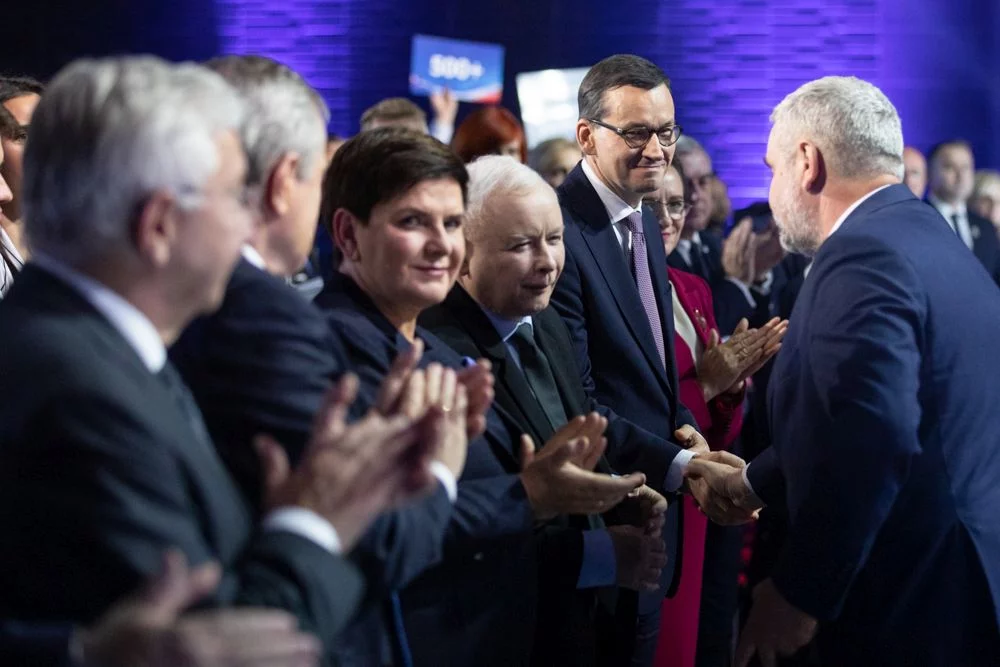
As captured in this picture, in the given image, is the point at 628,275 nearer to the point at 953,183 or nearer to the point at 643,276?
the point at 643,276

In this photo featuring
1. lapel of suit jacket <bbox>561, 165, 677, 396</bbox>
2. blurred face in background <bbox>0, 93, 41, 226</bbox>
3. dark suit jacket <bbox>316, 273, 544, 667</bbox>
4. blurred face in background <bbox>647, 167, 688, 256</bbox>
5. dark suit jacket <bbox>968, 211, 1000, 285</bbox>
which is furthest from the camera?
dark suit jacket <bbox>968, 211, 1000, 285</bbox>

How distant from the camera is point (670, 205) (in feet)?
12.4

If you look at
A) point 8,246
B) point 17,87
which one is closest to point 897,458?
point 8,246

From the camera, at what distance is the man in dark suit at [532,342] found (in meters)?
2.31

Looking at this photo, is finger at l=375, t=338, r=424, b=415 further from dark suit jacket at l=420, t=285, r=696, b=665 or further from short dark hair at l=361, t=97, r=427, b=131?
short dark hair at l=361, t=97, r=427, b=131

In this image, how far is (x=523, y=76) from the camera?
614cm

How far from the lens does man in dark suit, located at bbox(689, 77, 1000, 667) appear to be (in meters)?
2.23

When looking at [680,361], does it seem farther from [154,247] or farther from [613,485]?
[154,247]

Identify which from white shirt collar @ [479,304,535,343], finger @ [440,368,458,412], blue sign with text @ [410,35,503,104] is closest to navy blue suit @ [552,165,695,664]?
white shirt collar @ [479,304,535,343]

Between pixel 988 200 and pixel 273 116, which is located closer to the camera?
pixel 273 116

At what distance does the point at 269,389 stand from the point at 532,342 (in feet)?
3.33

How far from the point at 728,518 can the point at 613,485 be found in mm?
904

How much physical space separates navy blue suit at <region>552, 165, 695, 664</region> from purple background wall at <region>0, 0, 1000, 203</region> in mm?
5359

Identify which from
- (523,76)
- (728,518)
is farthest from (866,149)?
(523,76)
